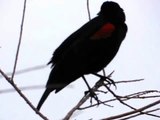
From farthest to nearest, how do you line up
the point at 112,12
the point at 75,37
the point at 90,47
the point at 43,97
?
the point at 112,12 → the point at 90,47 → the point at 75,37 → the point at 43,97

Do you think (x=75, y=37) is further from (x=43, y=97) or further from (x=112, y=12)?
(x=43, y=97)

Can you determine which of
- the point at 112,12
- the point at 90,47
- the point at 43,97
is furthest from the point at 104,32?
the point at 43,97

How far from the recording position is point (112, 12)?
12.1 feet

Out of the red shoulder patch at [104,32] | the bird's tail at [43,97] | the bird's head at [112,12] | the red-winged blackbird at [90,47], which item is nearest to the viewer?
the bird's tail at [43,97]

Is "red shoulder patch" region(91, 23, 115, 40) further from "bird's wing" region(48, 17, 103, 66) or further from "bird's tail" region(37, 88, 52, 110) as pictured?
"bird's tail" region(37, 88, 52, 110)

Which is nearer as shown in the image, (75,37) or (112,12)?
(75,37)

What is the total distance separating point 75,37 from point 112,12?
57cm

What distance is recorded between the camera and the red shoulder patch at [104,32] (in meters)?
3.42

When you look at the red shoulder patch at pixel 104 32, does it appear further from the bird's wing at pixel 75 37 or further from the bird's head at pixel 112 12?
the bird's head at pixel 112 12

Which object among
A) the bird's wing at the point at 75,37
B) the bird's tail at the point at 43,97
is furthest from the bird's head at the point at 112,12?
the bird's tail at the point at 43,97

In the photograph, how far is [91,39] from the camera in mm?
3439

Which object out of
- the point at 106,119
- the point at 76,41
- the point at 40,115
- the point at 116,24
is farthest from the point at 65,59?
the point at 106,119

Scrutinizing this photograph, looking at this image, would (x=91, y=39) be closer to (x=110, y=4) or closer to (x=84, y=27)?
(x=84, y=27)

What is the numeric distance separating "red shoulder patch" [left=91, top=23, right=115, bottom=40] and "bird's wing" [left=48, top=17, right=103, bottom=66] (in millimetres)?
38
